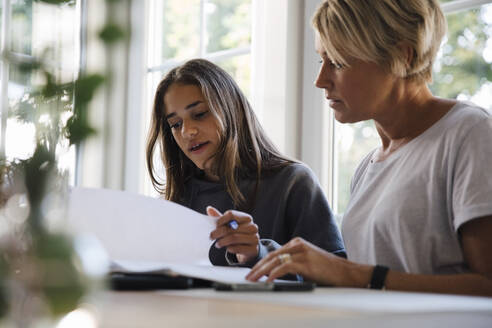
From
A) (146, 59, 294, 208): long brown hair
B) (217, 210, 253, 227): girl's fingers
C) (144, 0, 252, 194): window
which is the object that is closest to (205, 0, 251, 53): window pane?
(144, 0, 252, 194): window

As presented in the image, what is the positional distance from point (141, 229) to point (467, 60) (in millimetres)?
1038

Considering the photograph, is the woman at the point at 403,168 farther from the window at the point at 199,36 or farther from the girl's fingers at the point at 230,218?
the window at the point at 199,36

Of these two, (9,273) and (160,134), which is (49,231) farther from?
(160,134)

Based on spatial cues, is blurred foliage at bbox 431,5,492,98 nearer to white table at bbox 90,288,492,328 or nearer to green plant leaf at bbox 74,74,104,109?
white table at bbox 90,288,492,328

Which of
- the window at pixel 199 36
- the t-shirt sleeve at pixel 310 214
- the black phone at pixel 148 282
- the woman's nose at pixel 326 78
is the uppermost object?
the window at pixel 199 36

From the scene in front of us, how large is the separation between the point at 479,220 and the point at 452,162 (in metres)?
0.12

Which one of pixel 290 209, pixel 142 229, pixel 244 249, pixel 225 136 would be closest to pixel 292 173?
pixel 290 209

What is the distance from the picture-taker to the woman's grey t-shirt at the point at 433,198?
1044 millimetres

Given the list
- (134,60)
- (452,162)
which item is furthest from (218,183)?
(134,60)

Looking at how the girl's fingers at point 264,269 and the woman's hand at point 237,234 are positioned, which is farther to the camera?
the woman's hand at point 237,234

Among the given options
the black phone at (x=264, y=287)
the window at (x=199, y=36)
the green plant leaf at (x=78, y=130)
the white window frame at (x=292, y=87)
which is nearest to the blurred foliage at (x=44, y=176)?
the green plant leaf at (x=78, y=130)

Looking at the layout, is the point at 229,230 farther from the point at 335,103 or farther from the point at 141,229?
the point at 335,103

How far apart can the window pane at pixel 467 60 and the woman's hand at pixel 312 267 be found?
859mm

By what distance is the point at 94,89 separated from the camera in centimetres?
34
